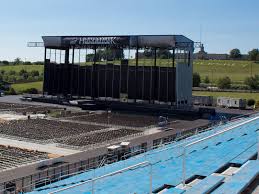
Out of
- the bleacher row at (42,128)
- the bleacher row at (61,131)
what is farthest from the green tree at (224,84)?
the bleacher row at (42,128)

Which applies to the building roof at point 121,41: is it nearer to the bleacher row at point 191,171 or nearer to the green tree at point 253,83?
the bleacher row at point 191,171

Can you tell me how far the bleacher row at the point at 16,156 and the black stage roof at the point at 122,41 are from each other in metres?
33.9

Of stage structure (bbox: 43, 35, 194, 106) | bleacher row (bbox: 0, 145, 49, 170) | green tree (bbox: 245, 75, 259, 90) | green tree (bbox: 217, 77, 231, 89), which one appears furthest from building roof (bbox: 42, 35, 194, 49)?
green tree (bbox: 245, 75, 259, 90)

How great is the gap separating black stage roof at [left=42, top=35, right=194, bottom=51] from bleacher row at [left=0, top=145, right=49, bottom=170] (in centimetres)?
3390

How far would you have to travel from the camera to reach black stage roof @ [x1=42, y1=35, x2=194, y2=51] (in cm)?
6312

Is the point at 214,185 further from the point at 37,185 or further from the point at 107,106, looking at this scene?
the point at 107,106

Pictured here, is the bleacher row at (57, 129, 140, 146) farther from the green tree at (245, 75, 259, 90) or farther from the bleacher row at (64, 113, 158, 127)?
the green tree at (245, 75, 259, 90)

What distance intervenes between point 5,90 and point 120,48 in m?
38.0

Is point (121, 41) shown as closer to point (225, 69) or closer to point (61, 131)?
point (61, 131)

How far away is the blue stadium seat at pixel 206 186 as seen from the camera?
12.6m

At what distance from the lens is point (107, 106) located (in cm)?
6731

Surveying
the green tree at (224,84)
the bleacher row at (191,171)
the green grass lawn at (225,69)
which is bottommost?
the bleacher row at (191,171)

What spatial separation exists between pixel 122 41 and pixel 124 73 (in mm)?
5240

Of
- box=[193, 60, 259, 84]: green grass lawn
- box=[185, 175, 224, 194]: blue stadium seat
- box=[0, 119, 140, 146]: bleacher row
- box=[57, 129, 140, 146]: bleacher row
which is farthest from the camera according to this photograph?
box=[193, 60, 259, 84]: green grass lawn
